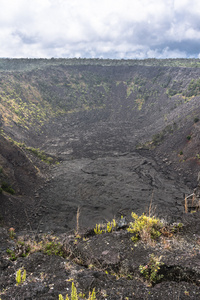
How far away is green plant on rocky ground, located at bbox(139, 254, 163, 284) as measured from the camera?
4.13m

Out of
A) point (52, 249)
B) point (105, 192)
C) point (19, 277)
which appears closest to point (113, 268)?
point (19, 277)

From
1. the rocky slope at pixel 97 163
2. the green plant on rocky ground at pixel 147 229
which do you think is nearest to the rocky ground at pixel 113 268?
the rocky slope at pixel 97 163

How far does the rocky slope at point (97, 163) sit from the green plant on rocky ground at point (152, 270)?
0.53 ft

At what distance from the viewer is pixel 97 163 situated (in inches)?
973

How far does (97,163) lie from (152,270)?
67.1 feet

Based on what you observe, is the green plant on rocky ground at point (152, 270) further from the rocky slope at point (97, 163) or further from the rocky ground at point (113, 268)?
the rocky slope at point (97, 163)

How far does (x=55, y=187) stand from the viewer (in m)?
18.9

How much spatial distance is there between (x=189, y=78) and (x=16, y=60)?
195 ft

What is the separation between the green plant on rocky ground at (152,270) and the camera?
4.13 m

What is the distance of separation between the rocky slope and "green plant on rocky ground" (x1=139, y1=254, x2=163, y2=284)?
0.16 meters

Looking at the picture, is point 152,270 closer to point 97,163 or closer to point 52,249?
point 52,249

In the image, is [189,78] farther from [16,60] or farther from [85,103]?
[16,60]

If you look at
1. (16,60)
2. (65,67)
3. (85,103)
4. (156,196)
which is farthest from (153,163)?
(16,60)

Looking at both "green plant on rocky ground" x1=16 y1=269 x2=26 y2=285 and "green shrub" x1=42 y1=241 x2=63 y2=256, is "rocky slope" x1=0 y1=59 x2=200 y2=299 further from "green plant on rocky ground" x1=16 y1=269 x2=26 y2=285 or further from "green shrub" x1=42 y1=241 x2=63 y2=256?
"green shrub" x1=42 y1=241 x2=63 y2=256
